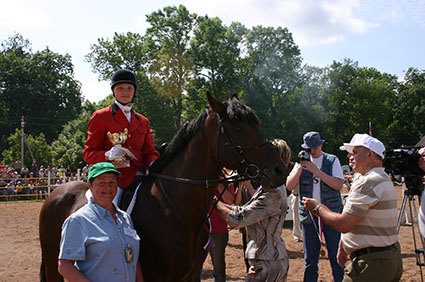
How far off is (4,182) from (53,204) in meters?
21.9

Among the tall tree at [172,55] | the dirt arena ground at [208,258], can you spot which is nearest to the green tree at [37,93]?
the tall tree at [172,55]

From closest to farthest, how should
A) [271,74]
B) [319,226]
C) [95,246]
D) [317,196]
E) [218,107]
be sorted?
[95,246] → [218,107] → [319,226] → [317,196] → [271,74]

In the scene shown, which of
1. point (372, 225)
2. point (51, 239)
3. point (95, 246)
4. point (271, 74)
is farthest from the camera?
point (271, 74)

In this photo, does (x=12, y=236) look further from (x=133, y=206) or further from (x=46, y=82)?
(x=46, y=82)

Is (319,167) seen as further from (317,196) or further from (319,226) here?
(319,226)

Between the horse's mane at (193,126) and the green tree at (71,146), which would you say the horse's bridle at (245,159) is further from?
the green tree at (71,146)

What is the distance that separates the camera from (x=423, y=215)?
4.14m

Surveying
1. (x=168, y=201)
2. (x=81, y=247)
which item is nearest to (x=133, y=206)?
(x=168, y=201)

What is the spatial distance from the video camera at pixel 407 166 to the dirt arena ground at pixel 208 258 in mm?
2941

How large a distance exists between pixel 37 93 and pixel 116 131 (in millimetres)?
57046

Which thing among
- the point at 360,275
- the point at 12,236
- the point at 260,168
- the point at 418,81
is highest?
the point at 418,81

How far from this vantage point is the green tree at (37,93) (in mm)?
54219

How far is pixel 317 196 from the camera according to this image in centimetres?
531

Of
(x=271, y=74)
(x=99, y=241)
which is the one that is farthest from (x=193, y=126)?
(x=271, y=74)
